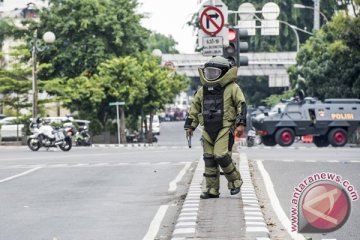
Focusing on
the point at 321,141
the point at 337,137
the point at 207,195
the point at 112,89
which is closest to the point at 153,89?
the point at 112,89

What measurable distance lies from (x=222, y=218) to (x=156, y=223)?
1.30 m

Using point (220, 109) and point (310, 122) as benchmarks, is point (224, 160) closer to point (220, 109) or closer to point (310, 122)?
point (220, 109)

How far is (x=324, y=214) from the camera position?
29.5ft

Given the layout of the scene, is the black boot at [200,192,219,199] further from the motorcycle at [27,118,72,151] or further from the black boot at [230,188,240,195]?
the motorcycle at [27,118,72,151]

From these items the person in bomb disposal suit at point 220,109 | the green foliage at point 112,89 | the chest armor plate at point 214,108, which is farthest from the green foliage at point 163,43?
the chest armor plate at point 214,108

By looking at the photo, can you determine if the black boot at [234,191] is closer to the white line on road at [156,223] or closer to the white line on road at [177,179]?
the white line on road at [156,223]

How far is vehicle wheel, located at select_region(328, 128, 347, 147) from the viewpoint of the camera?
161 ft

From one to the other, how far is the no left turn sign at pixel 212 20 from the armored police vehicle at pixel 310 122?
→ 26619 mm

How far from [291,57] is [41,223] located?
8561cm

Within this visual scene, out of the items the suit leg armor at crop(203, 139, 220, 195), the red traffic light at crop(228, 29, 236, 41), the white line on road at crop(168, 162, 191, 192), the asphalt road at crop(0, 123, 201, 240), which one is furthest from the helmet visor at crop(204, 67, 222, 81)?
the red traffic light at crop(228, 29, 236, 41)

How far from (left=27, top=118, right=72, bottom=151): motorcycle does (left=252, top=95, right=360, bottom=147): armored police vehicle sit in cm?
968

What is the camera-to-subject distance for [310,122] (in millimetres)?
48844

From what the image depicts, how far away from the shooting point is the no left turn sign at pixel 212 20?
21953mm

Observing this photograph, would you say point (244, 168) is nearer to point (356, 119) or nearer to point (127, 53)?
point (356, 119)
